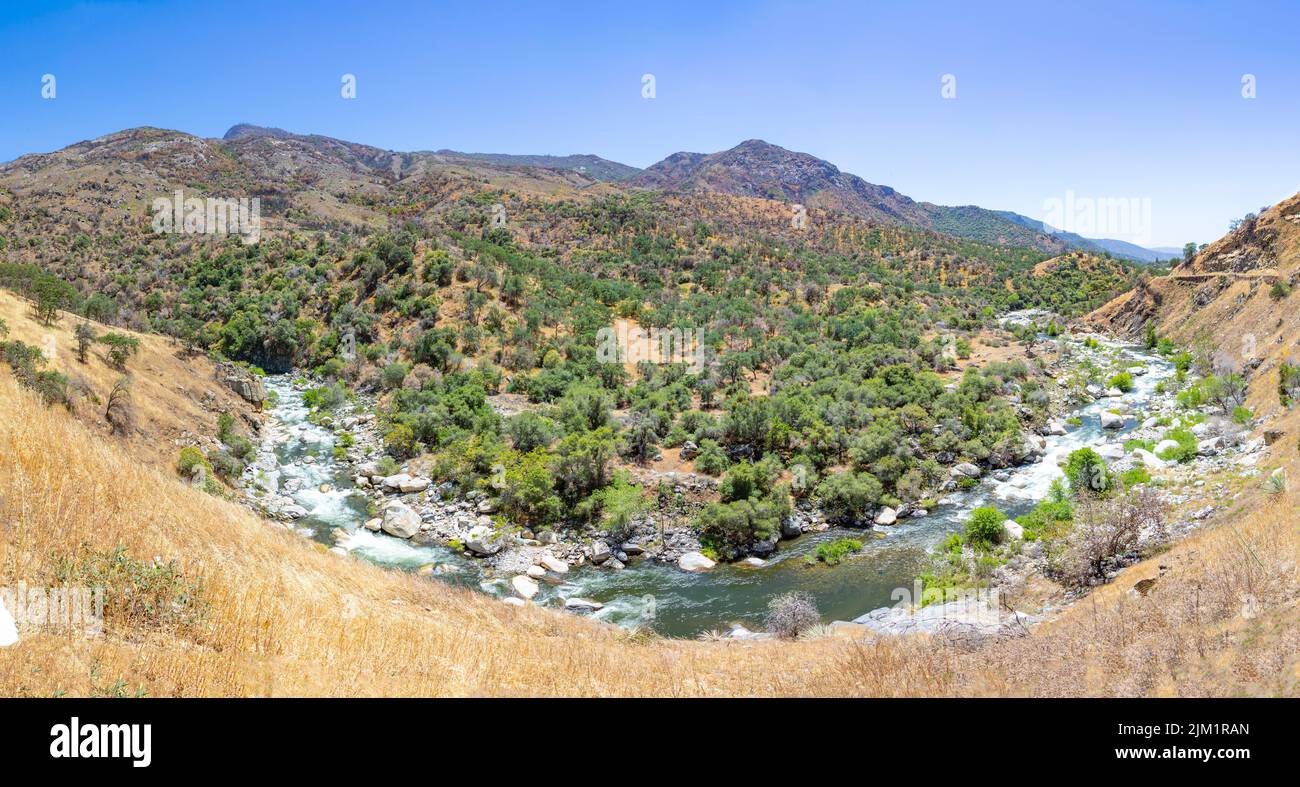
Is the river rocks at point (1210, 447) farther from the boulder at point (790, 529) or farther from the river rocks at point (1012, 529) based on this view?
the boulder at point (790, 529)

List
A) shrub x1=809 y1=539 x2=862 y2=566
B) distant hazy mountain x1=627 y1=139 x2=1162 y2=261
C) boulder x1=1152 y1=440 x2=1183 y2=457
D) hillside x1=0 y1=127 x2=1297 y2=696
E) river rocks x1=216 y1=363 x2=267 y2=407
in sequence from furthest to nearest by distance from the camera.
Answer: distant hazy mountain x1=627 y1=139 x2=1162 y2=261 < river rocks x1=216 y1=363 x2=267 y2=407 < boulder x1=1152 y1=440 x2=1183 y2=457 < shrub x1=809 y1=539 x2=862 y2=566 < hillside x1=0 y1=127 x2=1297 y2=696

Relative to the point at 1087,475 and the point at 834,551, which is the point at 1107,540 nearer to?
the point at 834,551

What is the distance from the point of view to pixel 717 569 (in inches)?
711

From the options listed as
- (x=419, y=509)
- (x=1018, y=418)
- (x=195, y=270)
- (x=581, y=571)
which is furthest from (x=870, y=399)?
(x=195, y=270)

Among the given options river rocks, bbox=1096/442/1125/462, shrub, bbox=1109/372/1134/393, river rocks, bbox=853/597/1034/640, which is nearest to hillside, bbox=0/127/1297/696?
river rocks, bbox=853/597/1034/640

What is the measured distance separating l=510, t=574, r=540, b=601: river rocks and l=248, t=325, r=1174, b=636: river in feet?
0.73

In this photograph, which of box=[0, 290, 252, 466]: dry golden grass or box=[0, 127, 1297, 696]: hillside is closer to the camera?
box=[0, 127, 1297, 696]: hillside

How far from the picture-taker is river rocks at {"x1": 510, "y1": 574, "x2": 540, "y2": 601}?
16281mm

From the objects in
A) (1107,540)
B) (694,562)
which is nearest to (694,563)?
(694,562)

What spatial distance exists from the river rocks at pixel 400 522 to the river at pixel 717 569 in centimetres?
28

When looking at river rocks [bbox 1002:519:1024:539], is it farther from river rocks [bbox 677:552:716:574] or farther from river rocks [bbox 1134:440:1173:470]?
river rocks [bbox 677:552:716:574]

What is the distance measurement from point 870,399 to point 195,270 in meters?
52.9

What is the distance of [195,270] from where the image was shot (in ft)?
162
